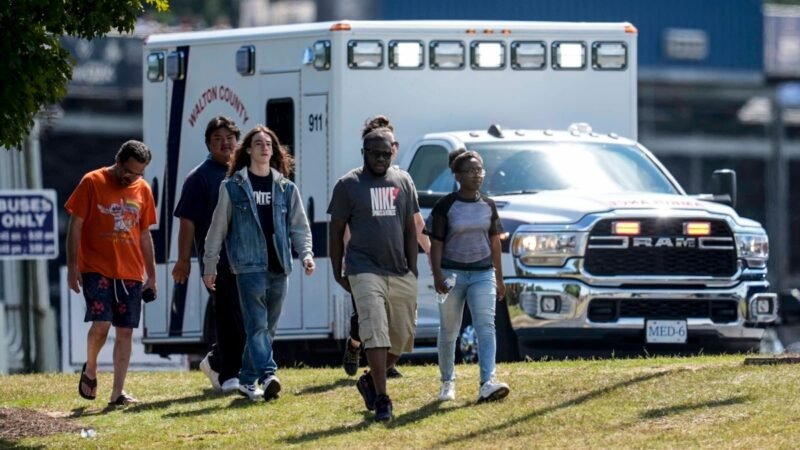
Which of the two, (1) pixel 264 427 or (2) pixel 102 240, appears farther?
(2) pixel 102 240

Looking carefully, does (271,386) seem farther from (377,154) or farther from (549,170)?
(549,170)

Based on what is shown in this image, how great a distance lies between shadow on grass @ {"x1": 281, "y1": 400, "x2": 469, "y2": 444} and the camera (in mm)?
11586

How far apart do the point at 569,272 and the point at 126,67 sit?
143 feet

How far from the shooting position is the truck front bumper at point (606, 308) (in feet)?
49.7

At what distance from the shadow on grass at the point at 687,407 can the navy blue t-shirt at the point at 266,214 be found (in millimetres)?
2609

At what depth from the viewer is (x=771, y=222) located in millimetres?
58688

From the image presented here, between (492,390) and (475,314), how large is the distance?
473 millimetres

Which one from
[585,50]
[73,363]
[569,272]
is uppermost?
[585,50]

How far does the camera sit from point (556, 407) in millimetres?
12039

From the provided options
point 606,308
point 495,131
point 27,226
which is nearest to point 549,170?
point 495,131

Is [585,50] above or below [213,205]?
above

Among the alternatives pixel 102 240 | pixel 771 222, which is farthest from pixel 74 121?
pixel 102 240

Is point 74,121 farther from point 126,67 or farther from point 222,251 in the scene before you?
point 222,251

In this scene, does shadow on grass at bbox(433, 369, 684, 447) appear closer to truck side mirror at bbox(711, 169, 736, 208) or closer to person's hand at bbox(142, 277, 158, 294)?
person's hand at bbox(142, 277, 158, 294)
